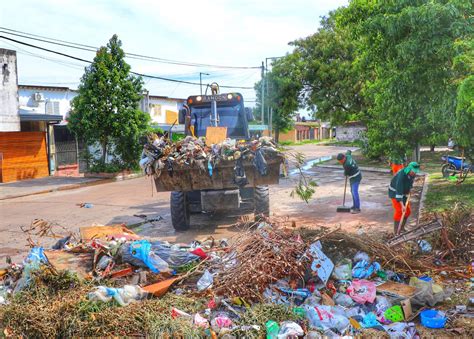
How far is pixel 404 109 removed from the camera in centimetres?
1051

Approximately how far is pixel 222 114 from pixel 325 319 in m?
6.89

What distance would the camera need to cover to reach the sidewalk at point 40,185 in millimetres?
16428

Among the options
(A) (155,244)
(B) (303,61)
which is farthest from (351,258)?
(B) (303,61)

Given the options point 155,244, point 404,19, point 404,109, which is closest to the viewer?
point 155,244

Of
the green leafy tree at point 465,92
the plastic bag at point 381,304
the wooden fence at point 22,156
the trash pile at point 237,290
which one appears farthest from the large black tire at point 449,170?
the wooden fence at point 22,156

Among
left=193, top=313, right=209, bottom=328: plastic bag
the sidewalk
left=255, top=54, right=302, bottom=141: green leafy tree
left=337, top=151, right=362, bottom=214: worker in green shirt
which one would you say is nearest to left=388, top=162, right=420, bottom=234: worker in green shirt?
left=337, top=151, right=362, bottom=214: worker in green shirt

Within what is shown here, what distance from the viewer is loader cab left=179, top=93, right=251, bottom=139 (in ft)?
35.3

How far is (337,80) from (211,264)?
22.0 metres

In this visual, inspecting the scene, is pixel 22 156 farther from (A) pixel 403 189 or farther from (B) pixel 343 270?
(B) pixel 343 270

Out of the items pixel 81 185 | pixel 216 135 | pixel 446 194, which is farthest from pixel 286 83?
pixel 216 135

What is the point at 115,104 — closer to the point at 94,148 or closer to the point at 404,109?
the point at 94,148

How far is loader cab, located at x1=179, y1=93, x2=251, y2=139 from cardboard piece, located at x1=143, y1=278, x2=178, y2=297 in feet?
18.1

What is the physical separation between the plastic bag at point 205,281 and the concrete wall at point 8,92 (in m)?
15.2

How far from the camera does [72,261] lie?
20.5 ft
